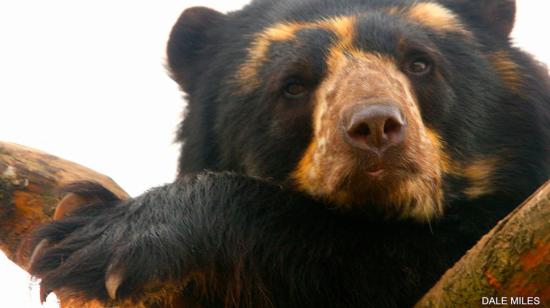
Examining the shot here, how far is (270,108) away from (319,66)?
58 centimetres

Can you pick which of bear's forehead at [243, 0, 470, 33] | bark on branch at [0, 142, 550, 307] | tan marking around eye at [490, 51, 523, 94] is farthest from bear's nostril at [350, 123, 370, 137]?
tan marking around eye at [490, 51, 523, 94]

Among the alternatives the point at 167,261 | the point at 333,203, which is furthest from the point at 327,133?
the point at 167,261

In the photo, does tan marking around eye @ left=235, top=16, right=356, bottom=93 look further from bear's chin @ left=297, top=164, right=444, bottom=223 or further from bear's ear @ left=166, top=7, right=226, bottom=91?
bear's chin @ left=297, top=164, right=444, bottom=223

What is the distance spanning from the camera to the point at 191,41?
773cm

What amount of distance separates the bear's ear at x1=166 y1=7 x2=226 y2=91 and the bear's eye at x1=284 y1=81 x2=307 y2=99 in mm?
1530

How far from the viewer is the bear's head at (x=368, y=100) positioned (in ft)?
17.1

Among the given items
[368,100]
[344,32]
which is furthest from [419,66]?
[368,100]

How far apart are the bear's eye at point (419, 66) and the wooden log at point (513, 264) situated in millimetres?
2467

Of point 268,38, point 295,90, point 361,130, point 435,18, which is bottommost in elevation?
point 361,130

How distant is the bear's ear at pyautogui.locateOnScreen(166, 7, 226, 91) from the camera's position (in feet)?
25.2

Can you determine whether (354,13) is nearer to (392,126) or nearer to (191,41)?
(191,41)

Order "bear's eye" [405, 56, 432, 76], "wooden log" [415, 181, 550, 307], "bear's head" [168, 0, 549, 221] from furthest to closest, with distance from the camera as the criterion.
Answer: "bear's eye" [405, 56, 432, 76], "bear's head" [168, 0, 549, 221], "wooden log" [415, 181, 550, 307]

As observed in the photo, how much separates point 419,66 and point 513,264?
2.82 m

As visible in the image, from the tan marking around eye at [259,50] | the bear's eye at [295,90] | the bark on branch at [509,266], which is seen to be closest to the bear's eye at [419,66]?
the bear's eye at [295,90]
